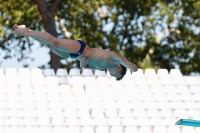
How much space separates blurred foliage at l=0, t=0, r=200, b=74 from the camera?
45.5 ft

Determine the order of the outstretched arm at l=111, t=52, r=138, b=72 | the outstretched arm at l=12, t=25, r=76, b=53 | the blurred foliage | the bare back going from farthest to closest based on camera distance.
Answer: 1. the blurred foliage
2. the bare back
3. the outstretched arm at l=111, t=52, r=138, b=72
4. the outstretched arm at l=12, t=25, r=76, b=53

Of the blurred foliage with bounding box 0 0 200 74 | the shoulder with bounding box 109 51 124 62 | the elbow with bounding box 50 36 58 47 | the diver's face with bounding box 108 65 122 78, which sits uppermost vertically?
the blurred foliage with bounding box 0 0 200 74

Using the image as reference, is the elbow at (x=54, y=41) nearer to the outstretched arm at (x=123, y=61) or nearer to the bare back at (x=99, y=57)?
the bare back at (x=99, y=57)

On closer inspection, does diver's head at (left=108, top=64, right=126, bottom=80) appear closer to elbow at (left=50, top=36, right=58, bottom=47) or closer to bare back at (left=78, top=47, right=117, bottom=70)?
bare back at (left=78, top=47, right=117, bottom=70)

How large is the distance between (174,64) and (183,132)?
6.74 metres

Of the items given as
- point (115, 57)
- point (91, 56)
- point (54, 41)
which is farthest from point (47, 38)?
point (115, 57)

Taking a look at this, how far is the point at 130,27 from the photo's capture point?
14461 millimetres

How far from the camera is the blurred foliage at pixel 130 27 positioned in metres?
13.9

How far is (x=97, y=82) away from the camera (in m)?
9.05

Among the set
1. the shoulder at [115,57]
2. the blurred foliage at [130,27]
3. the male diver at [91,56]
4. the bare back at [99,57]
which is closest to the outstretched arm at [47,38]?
the male diver at [91,56]

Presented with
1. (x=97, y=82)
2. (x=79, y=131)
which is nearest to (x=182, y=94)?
(x=97, y=82)

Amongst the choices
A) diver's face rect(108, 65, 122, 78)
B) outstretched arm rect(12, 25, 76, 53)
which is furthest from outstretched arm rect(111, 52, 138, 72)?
outstretched arm rect(12, 25, 76, 53)

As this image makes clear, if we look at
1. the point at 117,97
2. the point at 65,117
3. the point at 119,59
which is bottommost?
the point at 119,59

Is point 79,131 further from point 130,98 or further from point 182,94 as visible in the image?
point 182,94
